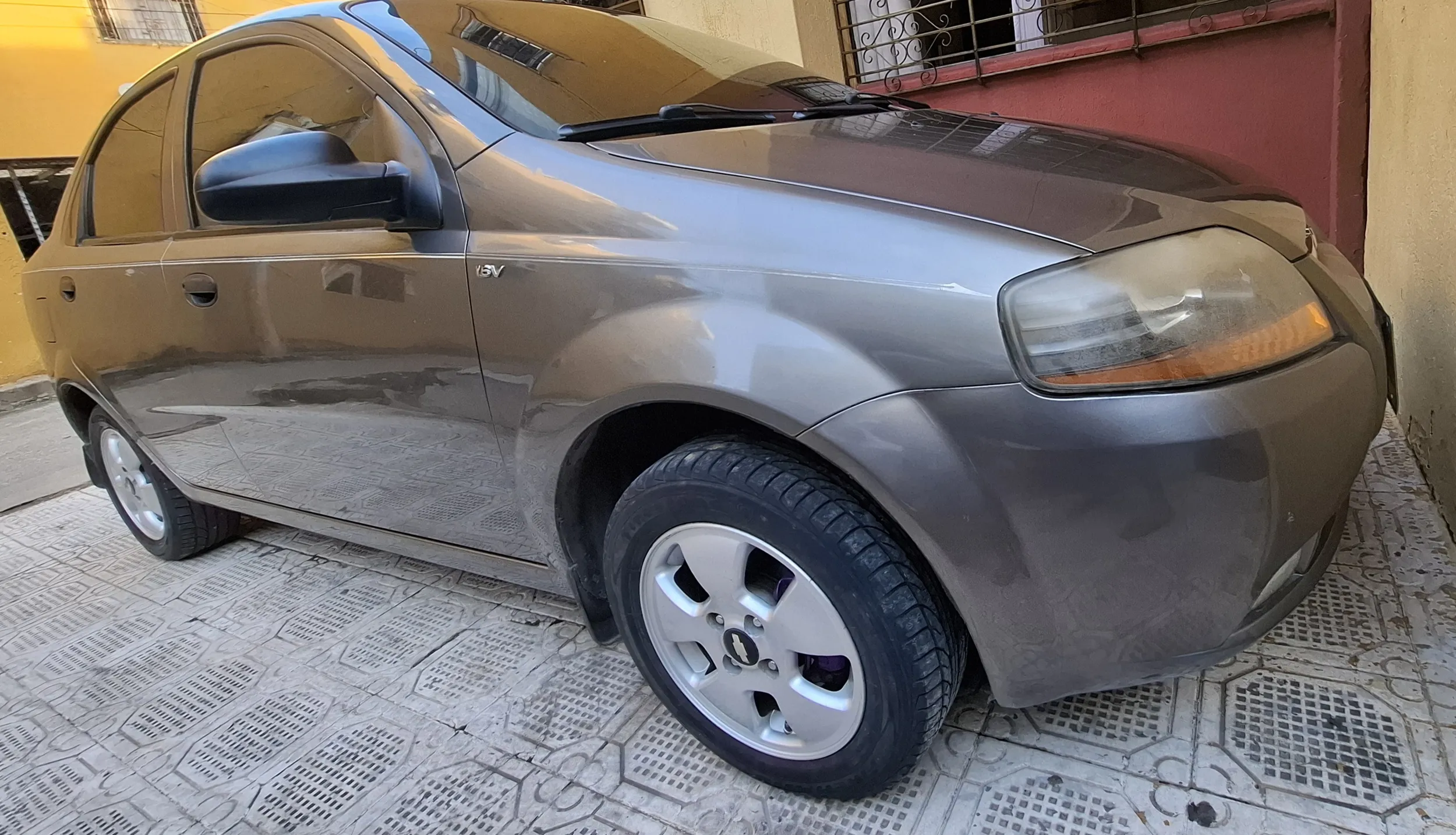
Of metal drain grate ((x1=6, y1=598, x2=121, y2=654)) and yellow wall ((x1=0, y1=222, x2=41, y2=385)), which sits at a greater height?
yellow wall ((x1=0, y1=222, x2=41, y2=385))

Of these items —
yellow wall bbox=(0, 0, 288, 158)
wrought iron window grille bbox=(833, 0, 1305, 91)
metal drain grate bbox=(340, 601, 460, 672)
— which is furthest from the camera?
yellow wall bbox=(0, 0, 288, 158)

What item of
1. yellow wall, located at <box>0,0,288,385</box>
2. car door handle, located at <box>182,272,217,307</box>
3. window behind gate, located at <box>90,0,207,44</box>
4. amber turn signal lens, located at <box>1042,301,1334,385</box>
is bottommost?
amber turn signal lens, located at <box>1042,301,1334,385</box>

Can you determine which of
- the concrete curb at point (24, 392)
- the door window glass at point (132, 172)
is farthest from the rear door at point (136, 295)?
the concrete curb at point (24, 392)

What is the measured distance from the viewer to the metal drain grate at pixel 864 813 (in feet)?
5.09

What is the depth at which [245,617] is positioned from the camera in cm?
280

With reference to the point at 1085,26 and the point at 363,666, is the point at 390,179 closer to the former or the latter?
the point at 363,666

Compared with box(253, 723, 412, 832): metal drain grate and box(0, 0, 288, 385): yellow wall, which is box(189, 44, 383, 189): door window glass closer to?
box(253, 723, 412, 832): metal drain grate

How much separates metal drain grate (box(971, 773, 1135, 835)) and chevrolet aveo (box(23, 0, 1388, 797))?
9.1 inches

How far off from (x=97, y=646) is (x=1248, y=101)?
4.91m

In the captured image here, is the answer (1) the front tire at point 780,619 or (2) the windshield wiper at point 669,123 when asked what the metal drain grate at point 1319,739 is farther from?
(2) the windshield wiper at point 669,123

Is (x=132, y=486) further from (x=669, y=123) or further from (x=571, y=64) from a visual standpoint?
(x=669, y=123)

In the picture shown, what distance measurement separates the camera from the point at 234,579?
123 inches

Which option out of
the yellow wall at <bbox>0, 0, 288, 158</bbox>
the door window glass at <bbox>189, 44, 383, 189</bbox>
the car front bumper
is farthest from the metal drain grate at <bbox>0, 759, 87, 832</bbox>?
the yellow wall at <bbox>0, 0, 288, 158</bbox>

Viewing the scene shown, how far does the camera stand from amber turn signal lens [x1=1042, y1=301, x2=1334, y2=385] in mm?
1170
